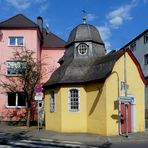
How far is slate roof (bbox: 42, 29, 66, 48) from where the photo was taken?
44.4 metres

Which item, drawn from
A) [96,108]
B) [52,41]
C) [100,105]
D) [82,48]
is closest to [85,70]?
[82,48]

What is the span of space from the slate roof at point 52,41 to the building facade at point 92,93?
14.2 meters

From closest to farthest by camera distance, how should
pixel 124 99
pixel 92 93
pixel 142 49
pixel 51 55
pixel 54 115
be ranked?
pixel 124 99, pixel 92 93, pixel 54 115, pixel 51 55, pixel 142 49

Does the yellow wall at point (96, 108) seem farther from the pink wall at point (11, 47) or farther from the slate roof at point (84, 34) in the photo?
the pink wall at point (11, 47)

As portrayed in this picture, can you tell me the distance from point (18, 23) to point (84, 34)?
10286mm

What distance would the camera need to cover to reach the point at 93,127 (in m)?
26.5

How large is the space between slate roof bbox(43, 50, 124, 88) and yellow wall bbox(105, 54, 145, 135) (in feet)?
1.53

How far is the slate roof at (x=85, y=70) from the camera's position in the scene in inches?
1024

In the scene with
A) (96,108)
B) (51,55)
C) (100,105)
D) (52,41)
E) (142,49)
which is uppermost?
(142,49)

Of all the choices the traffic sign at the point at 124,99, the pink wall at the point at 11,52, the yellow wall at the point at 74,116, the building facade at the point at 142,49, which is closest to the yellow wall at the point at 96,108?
the yellow wall at the point at 74,116

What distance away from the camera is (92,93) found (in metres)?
26.7

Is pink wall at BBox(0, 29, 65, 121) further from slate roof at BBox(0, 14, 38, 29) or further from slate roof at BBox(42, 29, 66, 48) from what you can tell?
slate roof at BBox(42, 29, 66, 48)

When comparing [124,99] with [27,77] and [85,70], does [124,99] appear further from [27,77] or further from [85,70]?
[27,77]

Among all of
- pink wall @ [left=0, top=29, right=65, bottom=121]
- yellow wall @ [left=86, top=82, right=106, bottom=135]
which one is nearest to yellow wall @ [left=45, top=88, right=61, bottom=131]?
yellow wall @ [left=86, top=82, right=106, bottom=135]
